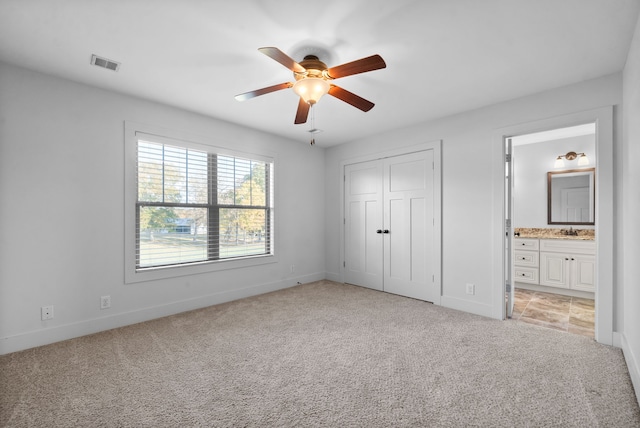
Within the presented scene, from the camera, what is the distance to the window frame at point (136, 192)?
310 cm

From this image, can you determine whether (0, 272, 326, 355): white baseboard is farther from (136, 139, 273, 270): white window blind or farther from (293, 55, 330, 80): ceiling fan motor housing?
(293, 55, 330, 80): ceiling fan motor housing

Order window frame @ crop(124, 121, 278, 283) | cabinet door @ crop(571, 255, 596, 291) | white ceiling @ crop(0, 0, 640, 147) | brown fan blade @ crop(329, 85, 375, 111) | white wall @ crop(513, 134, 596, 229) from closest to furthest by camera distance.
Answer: white ceiling @ crop(0, 0, 640, 147) < brown fan blade @ crop(329, 85, 375, 111) < window frame @ crop(124, 121, 278, 283) < cabinet door @ crop(571, 255, 596, 291) < white wall @ crop(513, 134, 596, 229)

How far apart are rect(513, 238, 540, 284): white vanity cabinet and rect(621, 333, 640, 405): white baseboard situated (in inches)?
87.3

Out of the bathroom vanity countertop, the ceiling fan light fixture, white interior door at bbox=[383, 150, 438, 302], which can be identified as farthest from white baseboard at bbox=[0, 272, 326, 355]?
the bathroom vanity countertop

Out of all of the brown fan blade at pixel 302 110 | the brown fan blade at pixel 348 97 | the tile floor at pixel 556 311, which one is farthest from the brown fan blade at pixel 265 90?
the tile floor at pixel 556 311

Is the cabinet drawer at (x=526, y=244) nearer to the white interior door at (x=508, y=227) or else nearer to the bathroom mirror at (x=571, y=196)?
the bathroom mirror at (x=571, y=196)

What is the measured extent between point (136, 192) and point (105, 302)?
45.3 inches

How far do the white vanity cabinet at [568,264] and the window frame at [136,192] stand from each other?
14.4 feet

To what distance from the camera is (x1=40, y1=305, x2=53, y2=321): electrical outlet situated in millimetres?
2607

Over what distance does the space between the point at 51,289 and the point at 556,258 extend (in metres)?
6.17

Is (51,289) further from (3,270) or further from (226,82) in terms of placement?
(226,82)

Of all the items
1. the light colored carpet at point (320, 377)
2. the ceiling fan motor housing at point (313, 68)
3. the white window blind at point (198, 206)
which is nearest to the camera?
the light colored carpet at point (320, 377)

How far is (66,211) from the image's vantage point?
274 centimetres

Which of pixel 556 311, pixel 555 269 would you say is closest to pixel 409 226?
pixel 556 311
